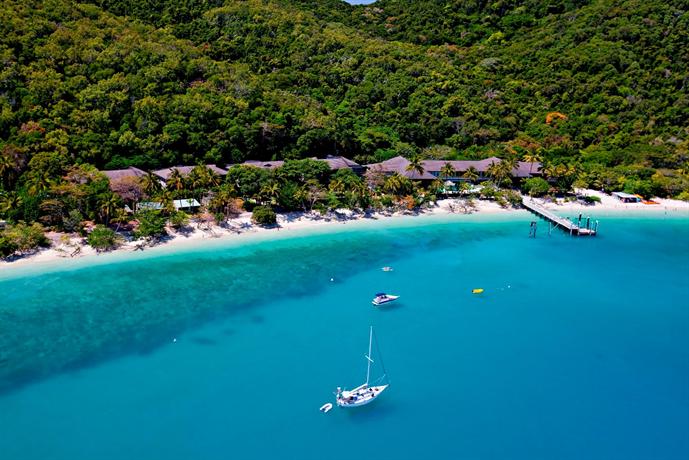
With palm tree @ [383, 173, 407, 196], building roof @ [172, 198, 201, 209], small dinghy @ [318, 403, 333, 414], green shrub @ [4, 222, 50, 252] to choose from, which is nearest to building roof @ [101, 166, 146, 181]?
building roof @ [172, 198, 201, 209]

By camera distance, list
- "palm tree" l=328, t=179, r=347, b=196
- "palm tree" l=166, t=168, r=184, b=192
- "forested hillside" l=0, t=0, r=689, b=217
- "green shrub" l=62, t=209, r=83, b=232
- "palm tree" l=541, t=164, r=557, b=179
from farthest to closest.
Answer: "palm tree" l=541, t=164, r=557, b=179
"forested hillside" l=0, t=0, r=689, b=217
"palm tree" l=328, t=179, r=347, b=196
"palm tree" l=166, t=168, r=184, b=192
"green shrub" l=62, t=209, r=83, b=232

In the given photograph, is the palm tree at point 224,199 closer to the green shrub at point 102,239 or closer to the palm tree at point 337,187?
the green shrub at point 102,239

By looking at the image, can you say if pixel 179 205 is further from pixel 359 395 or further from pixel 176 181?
pixel 359 395

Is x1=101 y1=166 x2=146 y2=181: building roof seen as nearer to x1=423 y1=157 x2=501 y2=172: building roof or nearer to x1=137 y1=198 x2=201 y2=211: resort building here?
x1=137 y1=198 x2=201 y2=211: resort building

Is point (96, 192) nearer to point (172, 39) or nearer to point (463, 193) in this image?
point (463, 193)

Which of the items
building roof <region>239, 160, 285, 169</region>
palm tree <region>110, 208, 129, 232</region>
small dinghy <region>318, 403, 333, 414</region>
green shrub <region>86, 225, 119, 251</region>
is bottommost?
small dinghy <region>318, 403, 333, 414</region>

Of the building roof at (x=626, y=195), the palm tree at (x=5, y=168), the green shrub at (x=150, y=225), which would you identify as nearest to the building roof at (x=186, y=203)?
the green shrub at (x=150, y=225)

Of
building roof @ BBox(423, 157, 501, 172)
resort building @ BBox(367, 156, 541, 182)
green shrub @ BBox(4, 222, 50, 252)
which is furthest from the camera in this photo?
building roof @ BBox(423, 157, 501, 172)

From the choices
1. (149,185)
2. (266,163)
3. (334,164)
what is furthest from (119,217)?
(334,164)

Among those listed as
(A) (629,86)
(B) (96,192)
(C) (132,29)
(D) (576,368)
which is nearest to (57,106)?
(B) (96,192)

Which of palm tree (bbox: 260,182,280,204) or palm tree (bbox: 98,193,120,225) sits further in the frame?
palm tree (bbox: 260,182,280,204)
